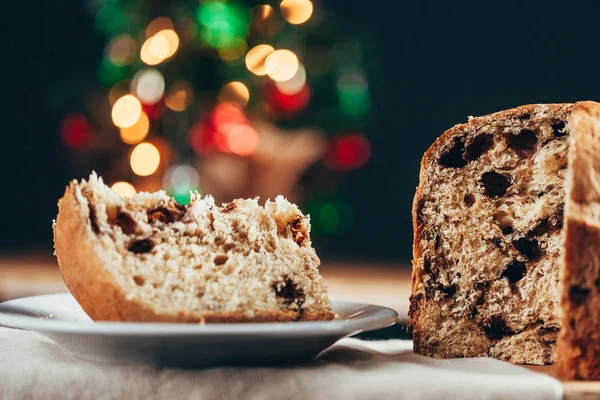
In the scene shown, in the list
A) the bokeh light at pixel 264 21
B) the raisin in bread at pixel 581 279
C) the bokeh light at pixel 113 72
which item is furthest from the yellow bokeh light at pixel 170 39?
the raisin in bread at pixel 581 279

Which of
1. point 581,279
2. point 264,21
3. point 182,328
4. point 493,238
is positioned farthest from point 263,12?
point 182,328

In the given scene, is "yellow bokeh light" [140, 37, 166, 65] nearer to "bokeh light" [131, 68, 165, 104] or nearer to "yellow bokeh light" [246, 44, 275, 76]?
"bokeh light" [131, 68, 165, 104]

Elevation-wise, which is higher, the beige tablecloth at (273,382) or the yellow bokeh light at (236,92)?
the yellow bokeh light at (236,92)

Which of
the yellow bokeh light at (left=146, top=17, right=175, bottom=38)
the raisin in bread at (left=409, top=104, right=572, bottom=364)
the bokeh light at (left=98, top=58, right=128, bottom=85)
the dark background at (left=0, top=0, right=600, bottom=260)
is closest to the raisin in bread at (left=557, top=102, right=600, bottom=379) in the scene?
the raisin in bread at (left=409, top=104, right=572, bottom=364)

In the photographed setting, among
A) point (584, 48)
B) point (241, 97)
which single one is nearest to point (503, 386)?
point (241, 97)

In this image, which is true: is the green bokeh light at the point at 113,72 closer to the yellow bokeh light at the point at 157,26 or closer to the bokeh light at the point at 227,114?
the yellow bokeh light at the point at 157,26

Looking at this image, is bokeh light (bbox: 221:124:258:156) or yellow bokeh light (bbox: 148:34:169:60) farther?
bokeh light (bbox: 221:124:258:156)
